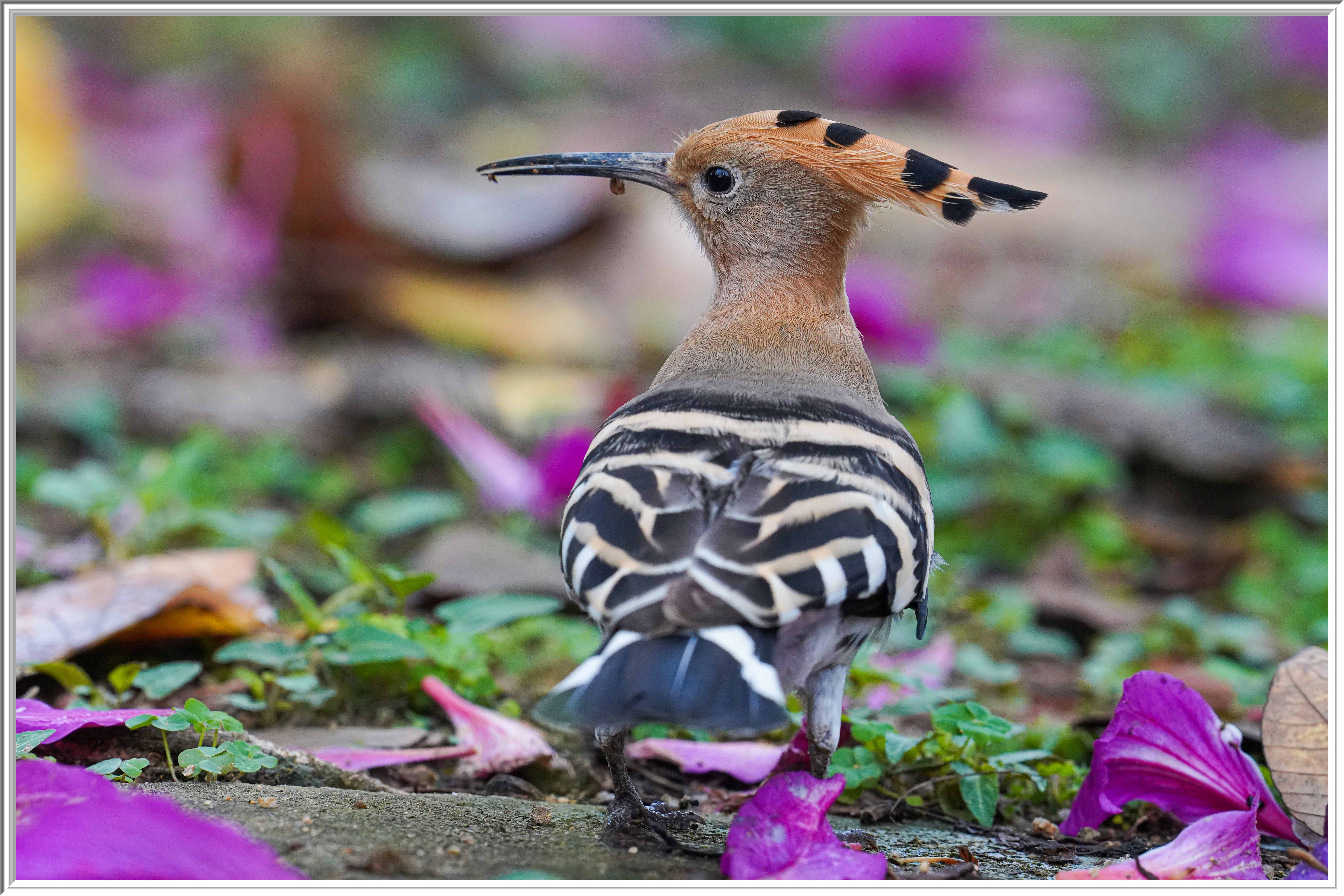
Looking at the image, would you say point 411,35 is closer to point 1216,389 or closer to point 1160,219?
point 1160,219

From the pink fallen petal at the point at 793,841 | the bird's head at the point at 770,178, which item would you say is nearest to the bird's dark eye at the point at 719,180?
the bird's head at the point at 770,178

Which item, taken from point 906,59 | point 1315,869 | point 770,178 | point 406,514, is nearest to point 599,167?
point 770,178

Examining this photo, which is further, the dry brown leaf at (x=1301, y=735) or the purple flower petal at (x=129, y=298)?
the purple flower petal at (x=129, y=298)

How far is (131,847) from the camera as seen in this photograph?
1.70 meters

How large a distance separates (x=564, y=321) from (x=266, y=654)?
3729 mm

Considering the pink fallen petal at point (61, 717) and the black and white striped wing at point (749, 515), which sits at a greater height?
the black and white striped wing at point (749, 515)

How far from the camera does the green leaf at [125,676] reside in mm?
2584

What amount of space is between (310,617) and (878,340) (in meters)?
2.68

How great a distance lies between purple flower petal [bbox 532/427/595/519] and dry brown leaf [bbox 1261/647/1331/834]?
78.9 inches

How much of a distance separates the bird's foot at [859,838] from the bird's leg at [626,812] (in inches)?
10.2

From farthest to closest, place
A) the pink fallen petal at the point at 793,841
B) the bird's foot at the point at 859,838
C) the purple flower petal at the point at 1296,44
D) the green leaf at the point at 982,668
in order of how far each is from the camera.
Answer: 1. the purple flower petal at the point at 1296,44
2. the green leaf at the point at 982,668
3. the bird's foot at the point at 859,838
4. the pink fallen petal at the point at 793,841

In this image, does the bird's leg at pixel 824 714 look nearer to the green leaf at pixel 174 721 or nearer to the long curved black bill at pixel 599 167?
the green leaf at pixel 174 721

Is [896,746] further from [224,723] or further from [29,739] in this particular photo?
[29,739]

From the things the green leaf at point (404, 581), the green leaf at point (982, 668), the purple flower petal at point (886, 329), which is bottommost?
the green leaf at point (982, 668)
